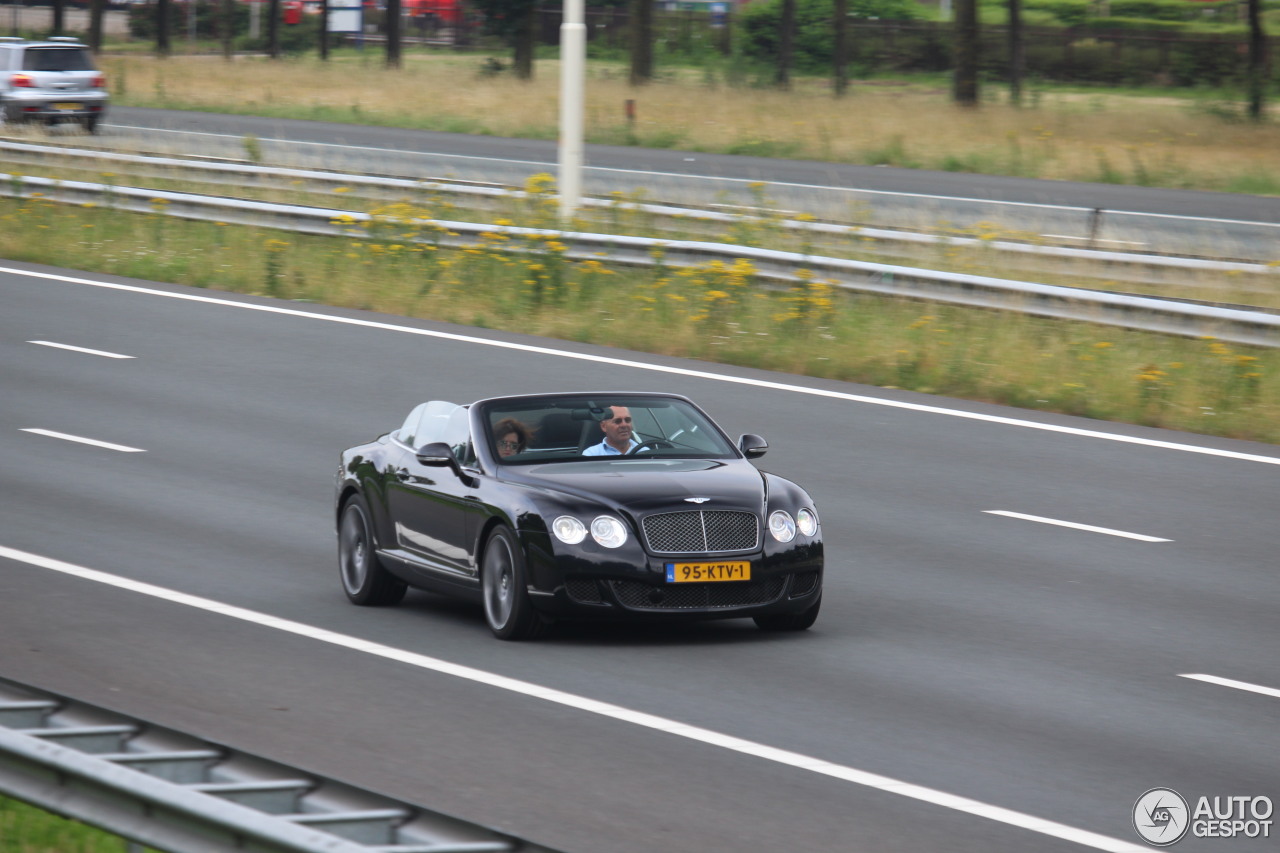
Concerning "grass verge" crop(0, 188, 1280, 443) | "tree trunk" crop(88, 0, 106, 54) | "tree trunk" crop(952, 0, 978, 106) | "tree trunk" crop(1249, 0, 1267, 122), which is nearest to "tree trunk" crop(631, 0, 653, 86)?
"tree trunk" crop(952, 0, 978, 106)

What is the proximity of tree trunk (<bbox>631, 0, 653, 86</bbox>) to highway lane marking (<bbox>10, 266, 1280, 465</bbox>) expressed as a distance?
113 ft

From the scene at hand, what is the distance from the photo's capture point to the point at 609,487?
9.74m

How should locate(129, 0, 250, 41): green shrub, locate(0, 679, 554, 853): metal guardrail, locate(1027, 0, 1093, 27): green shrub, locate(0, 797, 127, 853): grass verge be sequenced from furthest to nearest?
locate(129, 0, 250, 41): green shrub → locate(1027, 0, 1093, 27): green shrub → locate(0, 797, 127, 853): grass verge → locate(0, 679, 554, 853): metal guardrail

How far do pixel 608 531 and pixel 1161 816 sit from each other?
11.3 feet

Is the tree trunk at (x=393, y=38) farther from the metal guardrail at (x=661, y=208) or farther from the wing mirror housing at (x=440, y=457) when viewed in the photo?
the wing mirror housing at (x=440, y=457)

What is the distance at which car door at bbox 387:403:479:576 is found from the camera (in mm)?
10289

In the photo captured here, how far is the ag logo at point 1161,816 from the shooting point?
21.7 ft

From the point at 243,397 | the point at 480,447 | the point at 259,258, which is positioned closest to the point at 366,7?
the point at 259,258

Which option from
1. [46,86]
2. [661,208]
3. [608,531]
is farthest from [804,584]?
[46,86]

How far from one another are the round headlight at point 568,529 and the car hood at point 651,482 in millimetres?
145

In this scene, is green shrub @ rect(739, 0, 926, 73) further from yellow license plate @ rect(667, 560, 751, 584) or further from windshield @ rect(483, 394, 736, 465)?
yellow license plate @ rect(667, 560, 751, 584)

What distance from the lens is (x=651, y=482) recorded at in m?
9.80

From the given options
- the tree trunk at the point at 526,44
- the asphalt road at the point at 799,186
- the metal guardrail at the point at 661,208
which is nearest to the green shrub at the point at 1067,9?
the tree trunk at the point at 526,44

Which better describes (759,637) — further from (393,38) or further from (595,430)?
(393,38)
